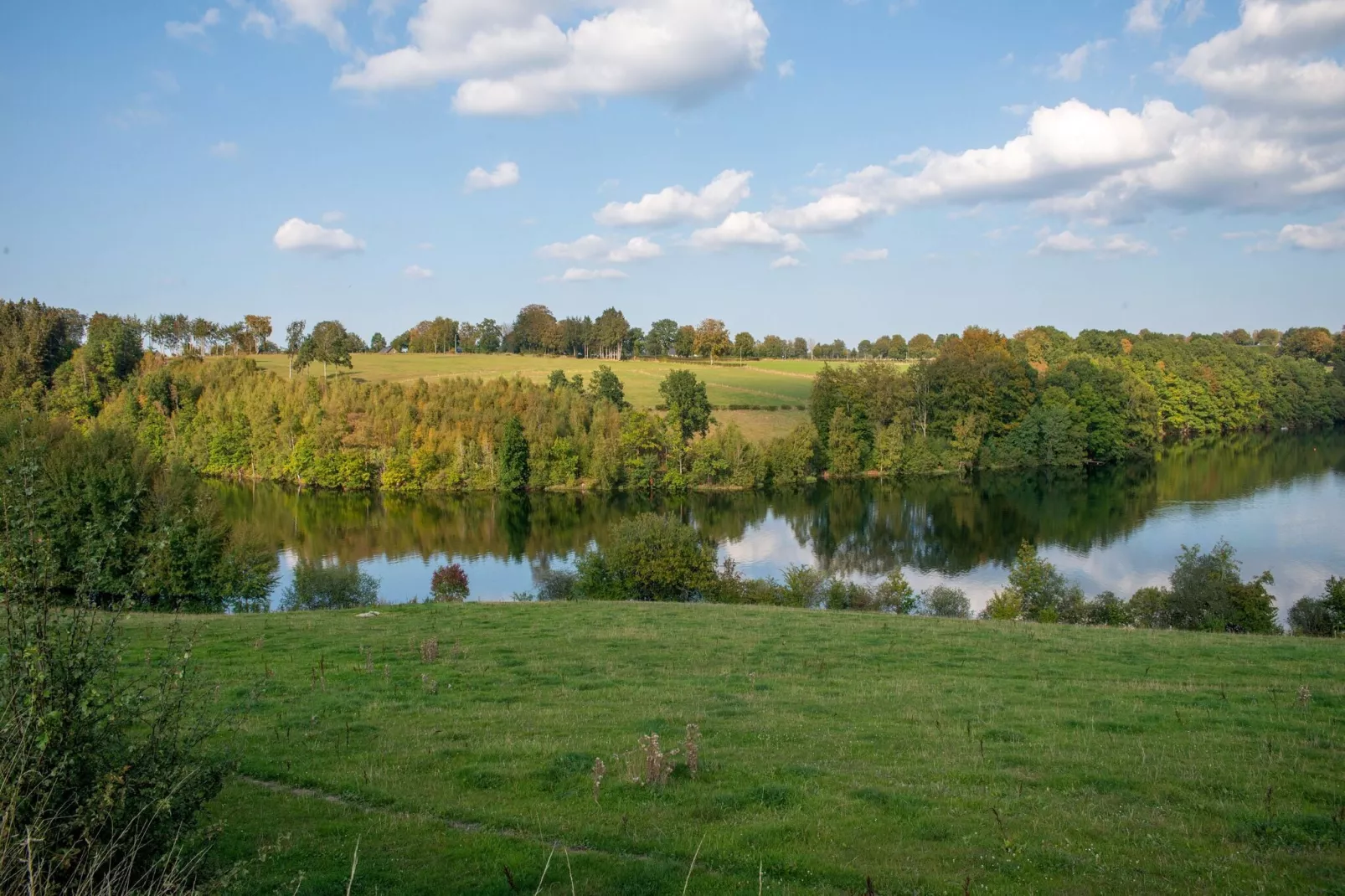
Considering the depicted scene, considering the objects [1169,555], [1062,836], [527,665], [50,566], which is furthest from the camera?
[1169,555]

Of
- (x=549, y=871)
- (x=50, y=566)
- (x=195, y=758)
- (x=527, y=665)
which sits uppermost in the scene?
(x=50, y=566)

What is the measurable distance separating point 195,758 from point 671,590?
104 ft

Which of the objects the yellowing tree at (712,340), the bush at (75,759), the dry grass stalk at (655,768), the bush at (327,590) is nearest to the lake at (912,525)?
the bush at (327,590)

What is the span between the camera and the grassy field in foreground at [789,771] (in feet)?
22.0

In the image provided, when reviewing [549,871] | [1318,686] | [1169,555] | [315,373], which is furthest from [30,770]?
[315,373]

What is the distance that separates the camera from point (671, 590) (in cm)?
3688

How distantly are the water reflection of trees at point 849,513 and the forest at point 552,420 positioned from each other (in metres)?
4.22

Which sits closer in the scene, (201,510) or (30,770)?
(30,770)

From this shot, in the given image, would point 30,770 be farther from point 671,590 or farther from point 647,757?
point 671,590

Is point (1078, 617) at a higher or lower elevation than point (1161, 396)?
lower

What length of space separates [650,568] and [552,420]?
5098cm

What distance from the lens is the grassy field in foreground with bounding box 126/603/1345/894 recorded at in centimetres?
670

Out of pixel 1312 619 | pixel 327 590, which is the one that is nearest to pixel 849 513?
pixel 1312 619

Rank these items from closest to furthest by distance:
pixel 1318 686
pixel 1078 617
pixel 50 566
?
pixel 50 566 < pixel 1318 686 < pixel 1078 617
